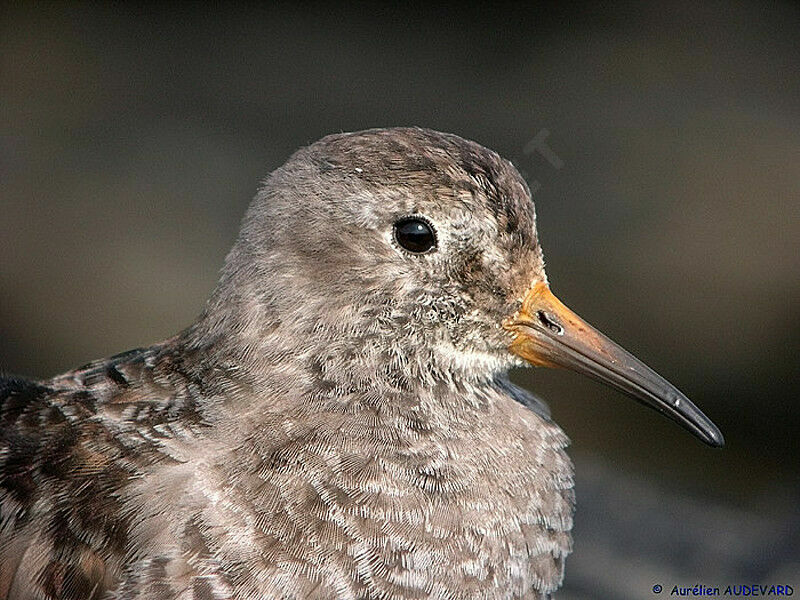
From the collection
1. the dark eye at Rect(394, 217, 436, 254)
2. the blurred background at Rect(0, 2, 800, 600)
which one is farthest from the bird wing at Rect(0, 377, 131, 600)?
the blurred background at Rect(0, 2, 800, 600)

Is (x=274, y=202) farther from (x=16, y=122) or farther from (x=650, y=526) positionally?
(x=16, y=122)

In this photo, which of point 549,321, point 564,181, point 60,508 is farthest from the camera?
point 564,181

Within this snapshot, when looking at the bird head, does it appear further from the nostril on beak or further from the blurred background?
the blurred background

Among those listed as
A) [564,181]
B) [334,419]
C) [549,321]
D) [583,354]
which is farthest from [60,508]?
[564,181]

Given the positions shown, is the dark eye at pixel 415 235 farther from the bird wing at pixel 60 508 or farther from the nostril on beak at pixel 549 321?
the bird wing at pixel 60 508

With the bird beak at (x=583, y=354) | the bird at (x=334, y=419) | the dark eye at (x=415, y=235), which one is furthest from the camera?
the bird beak at (x=583, y=354)

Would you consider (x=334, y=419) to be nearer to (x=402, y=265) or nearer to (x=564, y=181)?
(x=402, y=265)

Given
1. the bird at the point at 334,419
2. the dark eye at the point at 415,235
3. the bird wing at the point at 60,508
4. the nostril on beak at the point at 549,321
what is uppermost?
the dark eye at the point at 415,235

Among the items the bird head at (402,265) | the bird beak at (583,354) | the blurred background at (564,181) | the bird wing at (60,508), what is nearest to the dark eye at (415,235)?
the bird head at (402,265)
